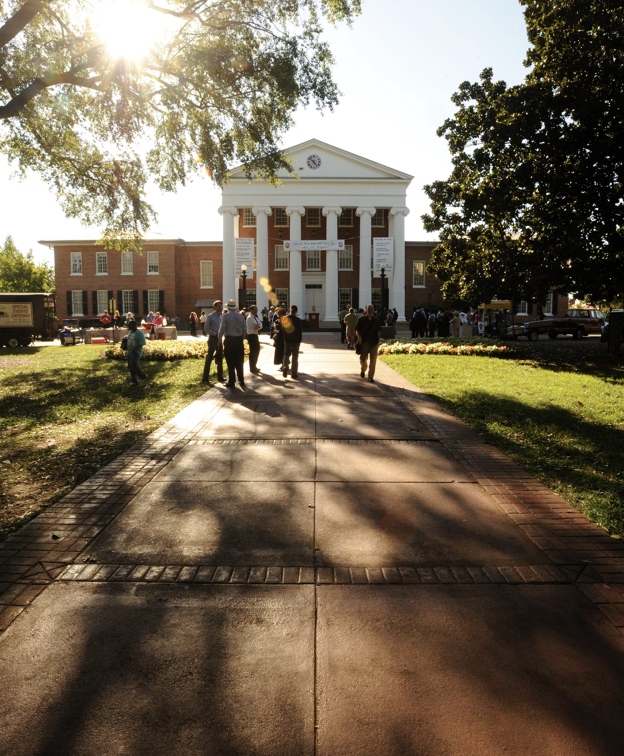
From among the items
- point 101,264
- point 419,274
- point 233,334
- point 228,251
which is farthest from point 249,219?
point 233,334

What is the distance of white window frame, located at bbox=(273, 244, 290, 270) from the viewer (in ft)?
168

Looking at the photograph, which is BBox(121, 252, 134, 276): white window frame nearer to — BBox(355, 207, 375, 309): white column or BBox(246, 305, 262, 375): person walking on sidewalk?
BBox(355, 207, 375, 309): white column

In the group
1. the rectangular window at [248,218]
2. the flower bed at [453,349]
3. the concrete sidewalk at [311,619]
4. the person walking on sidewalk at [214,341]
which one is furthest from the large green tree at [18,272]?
the concrete sidewalk at [311,619]

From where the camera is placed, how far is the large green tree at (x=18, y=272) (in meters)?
75.9

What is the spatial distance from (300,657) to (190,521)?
6.90 feet

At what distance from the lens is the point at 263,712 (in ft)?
8.63

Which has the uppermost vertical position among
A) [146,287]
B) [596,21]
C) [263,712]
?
[596,21]

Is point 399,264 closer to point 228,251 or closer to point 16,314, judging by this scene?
point 228,251

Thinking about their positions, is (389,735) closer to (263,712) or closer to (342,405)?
(263,712)

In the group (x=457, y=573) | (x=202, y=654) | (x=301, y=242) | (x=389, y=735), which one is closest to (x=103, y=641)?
(x=202, y=654)

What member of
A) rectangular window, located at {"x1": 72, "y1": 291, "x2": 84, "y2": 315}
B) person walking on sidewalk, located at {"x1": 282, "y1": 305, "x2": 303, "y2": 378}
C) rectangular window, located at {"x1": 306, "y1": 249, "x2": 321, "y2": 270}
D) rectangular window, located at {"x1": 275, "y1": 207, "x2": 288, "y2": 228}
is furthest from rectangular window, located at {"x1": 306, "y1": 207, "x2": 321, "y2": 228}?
person walking on sidewalk, located at {"x1": 282, "y1": 305, "x2": 303, "y2": 378}

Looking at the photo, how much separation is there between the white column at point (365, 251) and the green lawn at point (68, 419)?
3237 centimetres

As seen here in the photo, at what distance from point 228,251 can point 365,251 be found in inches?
435

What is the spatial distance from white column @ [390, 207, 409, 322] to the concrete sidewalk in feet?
141
